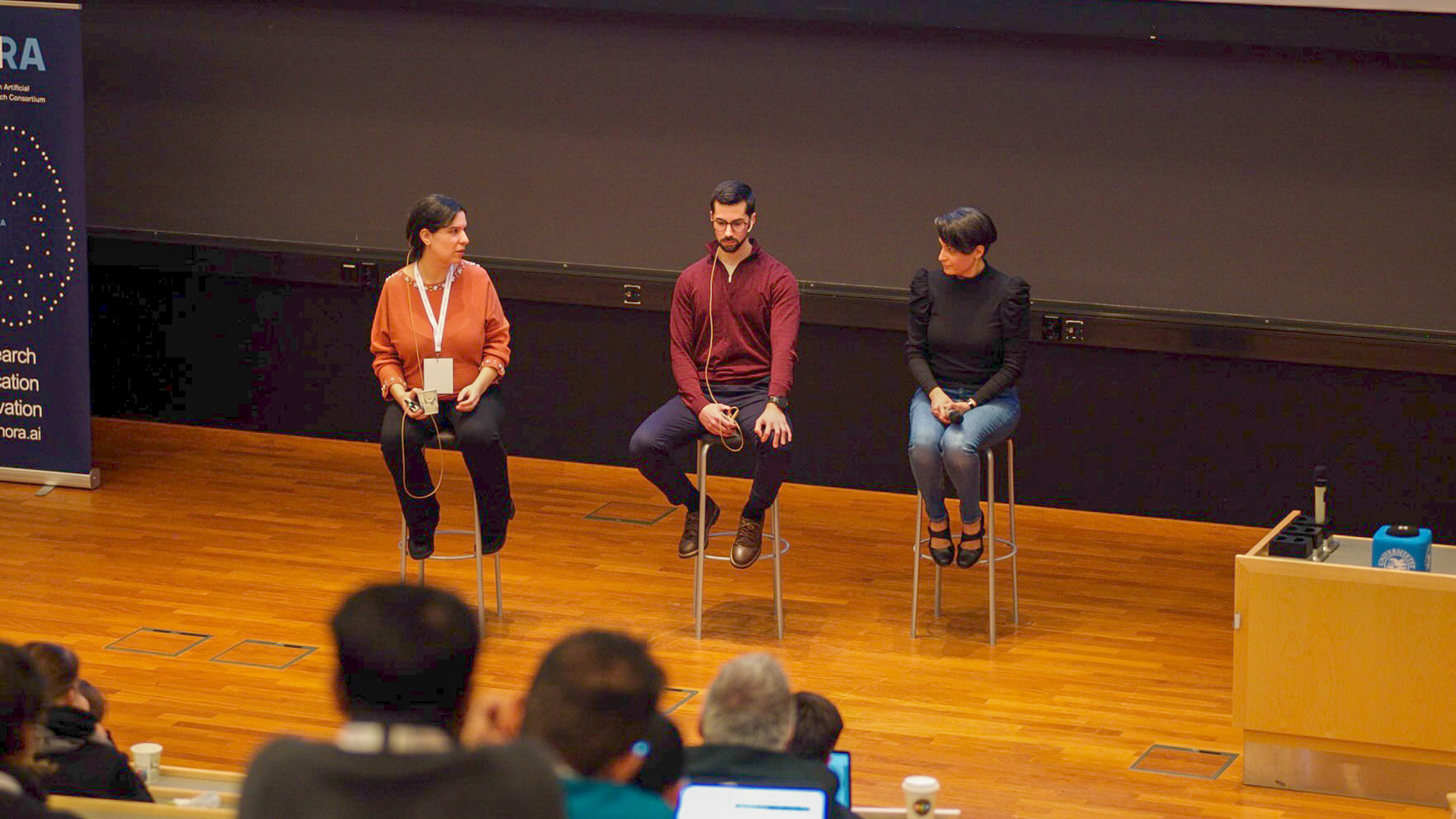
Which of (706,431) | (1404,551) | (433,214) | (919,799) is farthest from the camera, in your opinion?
(706,431)

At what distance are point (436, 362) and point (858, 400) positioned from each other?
206 cm

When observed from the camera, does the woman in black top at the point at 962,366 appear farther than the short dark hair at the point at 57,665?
Yes

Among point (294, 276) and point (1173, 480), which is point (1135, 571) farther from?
point (294, 276)

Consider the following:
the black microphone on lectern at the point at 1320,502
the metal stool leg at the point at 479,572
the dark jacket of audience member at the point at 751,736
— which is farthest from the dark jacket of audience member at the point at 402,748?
the metal stool leg at the point at 479,572

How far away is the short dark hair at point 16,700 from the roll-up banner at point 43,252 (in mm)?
4556

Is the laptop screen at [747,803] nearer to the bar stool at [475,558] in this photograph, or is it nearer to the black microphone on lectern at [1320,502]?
the black microphone on lectern at [1320,502]

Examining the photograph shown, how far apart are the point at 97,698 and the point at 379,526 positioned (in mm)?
3087

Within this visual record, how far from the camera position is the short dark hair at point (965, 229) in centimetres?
524

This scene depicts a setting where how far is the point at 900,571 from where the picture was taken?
6004mm

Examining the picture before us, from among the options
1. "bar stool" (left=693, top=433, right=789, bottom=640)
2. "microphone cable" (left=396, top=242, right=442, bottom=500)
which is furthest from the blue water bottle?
"microphone cable" (left=396, top=242, right=442, bottom=500)

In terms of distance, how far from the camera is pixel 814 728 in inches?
121

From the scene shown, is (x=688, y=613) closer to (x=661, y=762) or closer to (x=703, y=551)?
(x=703, y=551)

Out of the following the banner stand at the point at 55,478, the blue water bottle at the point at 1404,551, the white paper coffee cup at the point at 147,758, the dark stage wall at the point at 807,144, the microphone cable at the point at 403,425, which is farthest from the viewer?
the banner stand at the point at 55,478

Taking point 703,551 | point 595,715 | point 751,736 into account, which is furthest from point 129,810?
point 703,551
